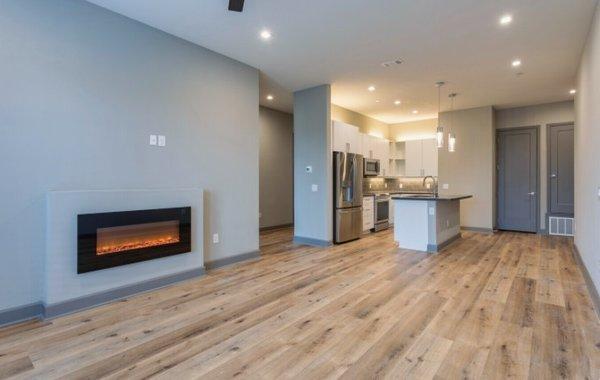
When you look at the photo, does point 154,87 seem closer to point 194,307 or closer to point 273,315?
point 194,307

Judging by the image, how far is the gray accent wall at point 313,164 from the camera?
5.70 m

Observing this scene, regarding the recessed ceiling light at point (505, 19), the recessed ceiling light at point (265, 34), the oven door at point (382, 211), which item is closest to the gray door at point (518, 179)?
the oven door at point (382, 211)

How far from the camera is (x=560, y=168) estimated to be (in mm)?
6820

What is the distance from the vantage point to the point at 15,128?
105 inches

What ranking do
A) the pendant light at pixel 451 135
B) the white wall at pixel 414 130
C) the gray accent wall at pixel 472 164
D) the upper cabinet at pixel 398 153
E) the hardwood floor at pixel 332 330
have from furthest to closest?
the white wall at pixel 414 130, the gray accent wall at pixel 472 164, the upper cabinet at pixel 398 153, the pendant light at pixel 451 135, the hardwood floor at pixel 332 330

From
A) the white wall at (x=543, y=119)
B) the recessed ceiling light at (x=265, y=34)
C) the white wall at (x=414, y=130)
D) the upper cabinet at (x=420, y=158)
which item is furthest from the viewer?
the white wall at (x=414, y=130)

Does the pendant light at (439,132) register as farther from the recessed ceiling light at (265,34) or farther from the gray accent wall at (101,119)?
the gray accent wall at (101,119)

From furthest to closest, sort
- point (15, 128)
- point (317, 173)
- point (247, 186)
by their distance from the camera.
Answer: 1. point (317, 173)
2. point (247, 186)
3. point (15, 128)

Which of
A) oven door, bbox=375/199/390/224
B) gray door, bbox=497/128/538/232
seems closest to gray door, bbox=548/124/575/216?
gray door, bbox=497/128/538/232

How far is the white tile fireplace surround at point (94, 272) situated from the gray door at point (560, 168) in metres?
7.69

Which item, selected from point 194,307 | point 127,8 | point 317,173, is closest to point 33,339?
point 194,307

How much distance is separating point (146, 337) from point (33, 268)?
1332 millimetres

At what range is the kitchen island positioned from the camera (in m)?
5.19

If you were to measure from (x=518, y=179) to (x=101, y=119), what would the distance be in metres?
8.34
